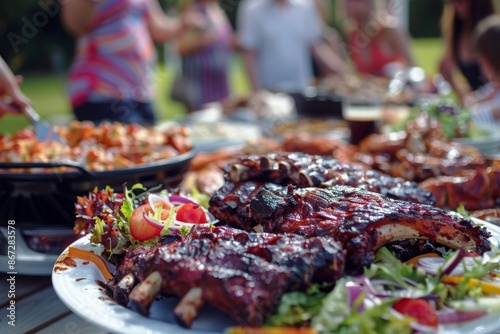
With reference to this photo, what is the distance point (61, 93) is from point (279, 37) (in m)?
10.9

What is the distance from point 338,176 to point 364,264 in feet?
1.98

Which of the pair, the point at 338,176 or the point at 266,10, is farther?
the point at 266,10

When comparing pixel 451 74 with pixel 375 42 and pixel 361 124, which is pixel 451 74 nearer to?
pixel 375 42

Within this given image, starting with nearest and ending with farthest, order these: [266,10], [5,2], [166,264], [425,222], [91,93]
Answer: [166,264], [425,222], [91,93], [266,10], [5,2]

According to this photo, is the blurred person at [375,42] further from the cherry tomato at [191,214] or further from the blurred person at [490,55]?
the cherry tomato at [191,214]

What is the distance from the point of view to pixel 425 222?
5.43 feet

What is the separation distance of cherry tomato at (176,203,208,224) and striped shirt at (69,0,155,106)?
3.13 m

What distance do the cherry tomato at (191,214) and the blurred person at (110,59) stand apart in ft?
9.97

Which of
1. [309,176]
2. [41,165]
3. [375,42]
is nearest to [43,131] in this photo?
Result: [41,165]

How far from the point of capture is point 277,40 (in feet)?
27.0

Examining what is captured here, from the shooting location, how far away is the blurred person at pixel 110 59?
471 cm

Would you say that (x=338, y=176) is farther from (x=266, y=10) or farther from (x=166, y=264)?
(x=266, y=10)

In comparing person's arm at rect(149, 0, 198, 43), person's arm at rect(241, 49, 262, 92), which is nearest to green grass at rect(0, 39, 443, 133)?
person's arm at rect(241, 49, 262, 92)

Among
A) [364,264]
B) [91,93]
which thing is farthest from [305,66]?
[364,264]
